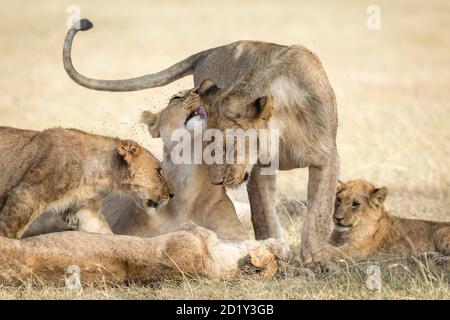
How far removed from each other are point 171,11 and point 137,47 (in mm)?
7259

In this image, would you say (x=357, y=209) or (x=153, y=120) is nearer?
(x=153, y=120)

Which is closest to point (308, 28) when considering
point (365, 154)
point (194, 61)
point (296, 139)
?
point (365, 154)

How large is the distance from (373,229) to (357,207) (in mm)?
169

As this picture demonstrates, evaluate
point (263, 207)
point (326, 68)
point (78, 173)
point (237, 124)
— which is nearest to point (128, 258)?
point (78, 173)

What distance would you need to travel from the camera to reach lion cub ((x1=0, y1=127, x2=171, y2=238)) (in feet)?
19.8

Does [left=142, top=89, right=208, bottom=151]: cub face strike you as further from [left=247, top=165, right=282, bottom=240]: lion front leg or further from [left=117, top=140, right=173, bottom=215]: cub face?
[left=247, top=165, right=282, bottom=240]: lion front leg

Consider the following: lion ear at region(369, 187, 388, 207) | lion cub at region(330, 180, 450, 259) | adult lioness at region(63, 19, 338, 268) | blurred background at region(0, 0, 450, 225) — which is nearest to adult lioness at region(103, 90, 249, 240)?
adult lioness at region(63, 19, 338, 268)

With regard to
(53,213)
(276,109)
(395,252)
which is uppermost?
(276,109)

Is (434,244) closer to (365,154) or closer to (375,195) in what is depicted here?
(375,195)

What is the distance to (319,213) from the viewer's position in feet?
20.9

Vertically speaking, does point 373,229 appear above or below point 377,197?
below

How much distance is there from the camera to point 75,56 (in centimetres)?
2003

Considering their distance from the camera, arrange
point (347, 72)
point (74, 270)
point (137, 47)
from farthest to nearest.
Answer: point (137, 47) → point (347, 72) → point (74, 270)

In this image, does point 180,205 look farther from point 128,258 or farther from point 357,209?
point 357,209
